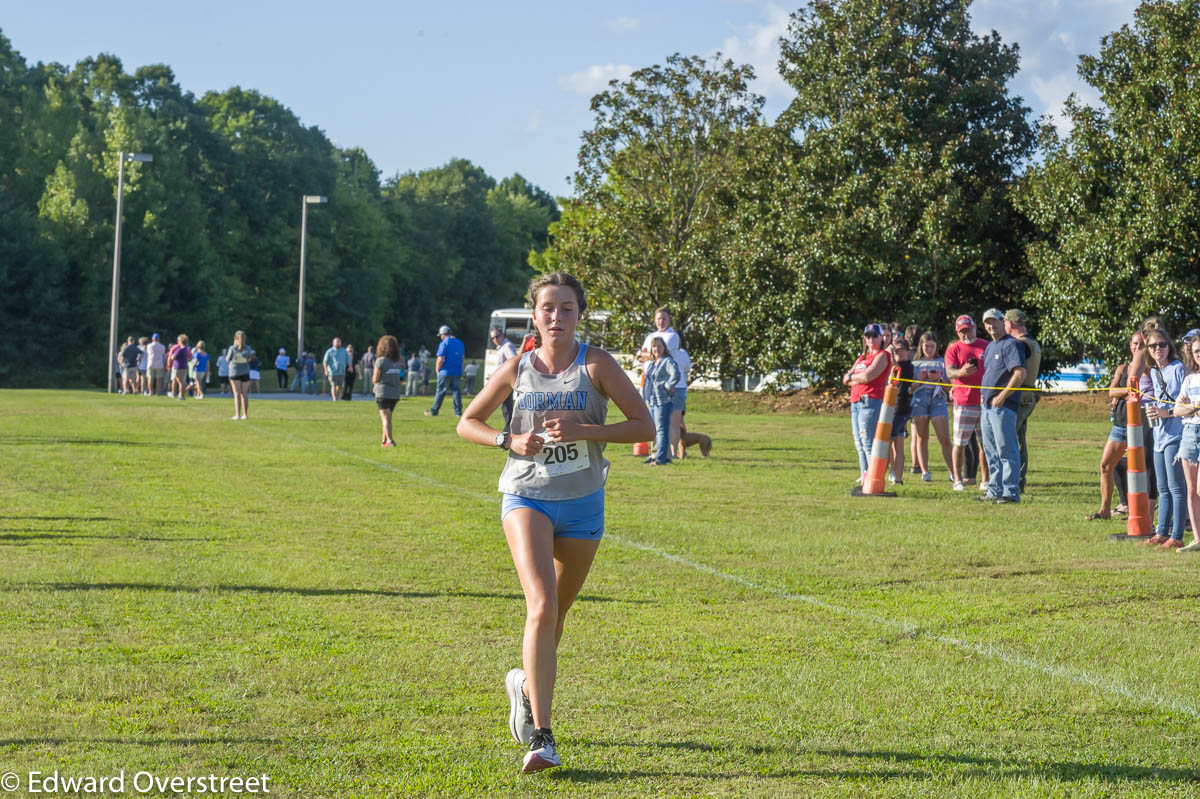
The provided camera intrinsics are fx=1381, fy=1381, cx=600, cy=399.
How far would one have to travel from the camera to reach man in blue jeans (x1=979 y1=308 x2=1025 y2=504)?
46.1ft

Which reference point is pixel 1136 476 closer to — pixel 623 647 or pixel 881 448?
pixel 881 448

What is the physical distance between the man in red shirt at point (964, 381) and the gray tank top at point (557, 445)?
10.6m

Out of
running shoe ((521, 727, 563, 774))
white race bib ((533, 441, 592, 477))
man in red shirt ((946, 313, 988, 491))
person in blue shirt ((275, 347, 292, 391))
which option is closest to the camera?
running shoe ((521, 727, 563, 774))

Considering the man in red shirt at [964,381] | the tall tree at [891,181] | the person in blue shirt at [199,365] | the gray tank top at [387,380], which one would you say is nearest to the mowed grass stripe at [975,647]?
the man in red shirt at [964,381]

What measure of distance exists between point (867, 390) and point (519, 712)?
10.9 meters

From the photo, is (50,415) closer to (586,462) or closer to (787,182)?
(787,182)

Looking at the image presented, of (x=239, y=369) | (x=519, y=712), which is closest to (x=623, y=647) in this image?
(x=519, y=712)

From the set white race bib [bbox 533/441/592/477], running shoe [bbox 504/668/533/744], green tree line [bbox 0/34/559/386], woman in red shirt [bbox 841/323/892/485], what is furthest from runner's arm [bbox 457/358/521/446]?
green tree line [bbox 0/34/559/386]

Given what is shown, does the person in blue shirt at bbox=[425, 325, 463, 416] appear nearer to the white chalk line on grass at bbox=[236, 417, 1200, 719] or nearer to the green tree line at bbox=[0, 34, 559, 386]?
the white chalk line on grass at bbox=[236, 417, 1200, 719]

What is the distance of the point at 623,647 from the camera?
283 inches

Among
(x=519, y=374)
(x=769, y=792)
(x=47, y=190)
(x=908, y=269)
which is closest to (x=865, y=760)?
(x=769, y=792)

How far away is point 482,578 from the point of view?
936cm

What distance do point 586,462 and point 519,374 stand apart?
1.52 ft

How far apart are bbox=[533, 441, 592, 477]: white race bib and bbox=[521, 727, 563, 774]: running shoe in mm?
955
